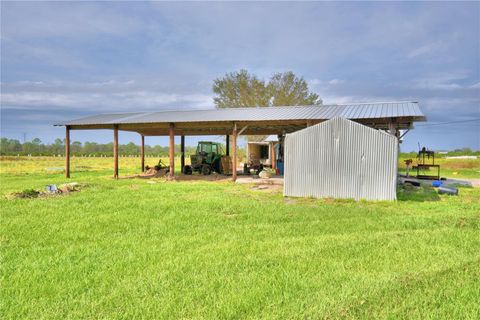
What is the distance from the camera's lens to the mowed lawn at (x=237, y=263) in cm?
368

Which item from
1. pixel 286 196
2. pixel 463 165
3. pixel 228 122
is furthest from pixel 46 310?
pixel 463 165

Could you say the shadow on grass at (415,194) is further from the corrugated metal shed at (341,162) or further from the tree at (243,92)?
the tree at (243,92)

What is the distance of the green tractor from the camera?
21.0 meters

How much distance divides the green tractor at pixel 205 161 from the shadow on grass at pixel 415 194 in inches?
414

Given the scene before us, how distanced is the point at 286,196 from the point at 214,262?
746 centimetres

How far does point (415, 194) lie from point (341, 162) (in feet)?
10.8

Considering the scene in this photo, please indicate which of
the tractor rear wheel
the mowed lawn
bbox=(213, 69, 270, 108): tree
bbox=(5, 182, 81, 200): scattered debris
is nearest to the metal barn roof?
the tractor rear wheel

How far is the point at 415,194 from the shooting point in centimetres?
1261

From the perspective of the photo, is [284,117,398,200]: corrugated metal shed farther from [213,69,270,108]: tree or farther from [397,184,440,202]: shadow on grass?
[213,69,270,108]: tree

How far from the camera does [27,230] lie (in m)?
6.95

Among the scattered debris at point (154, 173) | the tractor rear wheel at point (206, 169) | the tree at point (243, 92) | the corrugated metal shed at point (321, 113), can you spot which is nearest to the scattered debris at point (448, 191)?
the corrugated metal shed at point (321, 113)

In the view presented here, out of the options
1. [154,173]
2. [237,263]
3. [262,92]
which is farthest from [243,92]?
[237,263]

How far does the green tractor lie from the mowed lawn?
38.4ft

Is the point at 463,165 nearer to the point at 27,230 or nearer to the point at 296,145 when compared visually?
the point at 296,145
